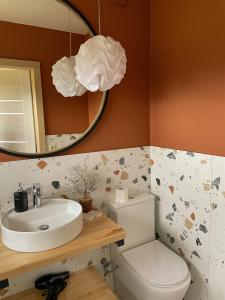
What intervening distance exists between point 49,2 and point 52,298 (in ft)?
5.82

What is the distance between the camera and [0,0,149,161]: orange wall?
162 centimetres

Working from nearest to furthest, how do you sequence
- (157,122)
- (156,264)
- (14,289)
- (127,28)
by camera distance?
1. (14,289)
2. (156,264)
3. (127,28)
4. (157,122)

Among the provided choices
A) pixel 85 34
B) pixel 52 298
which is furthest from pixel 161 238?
pixel 85 34

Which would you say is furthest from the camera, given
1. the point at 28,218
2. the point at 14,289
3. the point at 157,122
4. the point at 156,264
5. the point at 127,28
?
the point at 157,122

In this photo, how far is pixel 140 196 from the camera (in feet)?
5.98

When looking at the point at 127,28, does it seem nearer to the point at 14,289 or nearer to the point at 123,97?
the point at 123,97

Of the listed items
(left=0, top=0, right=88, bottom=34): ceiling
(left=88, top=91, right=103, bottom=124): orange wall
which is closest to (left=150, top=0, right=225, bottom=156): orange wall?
(left=88, top=91, right=103, bottom=124): orange wall

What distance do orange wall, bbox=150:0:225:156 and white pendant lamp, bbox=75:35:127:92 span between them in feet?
1.56

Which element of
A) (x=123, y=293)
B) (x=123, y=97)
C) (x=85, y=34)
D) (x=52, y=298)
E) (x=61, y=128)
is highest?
(x=85, y=34)

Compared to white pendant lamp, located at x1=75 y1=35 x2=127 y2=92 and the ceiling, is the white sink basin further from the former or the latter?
the ceiling

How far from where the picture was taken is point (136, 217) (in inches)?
68.4

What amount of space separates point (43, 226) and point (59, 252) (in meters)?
0.26

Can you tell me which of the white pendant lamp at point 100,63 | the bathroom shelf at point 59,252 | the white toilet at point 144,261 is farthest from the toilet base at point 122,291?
the white pendant lamp at point 100,63

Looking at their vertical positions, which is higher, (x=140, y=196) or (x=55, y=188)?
(x=55, y=188)
